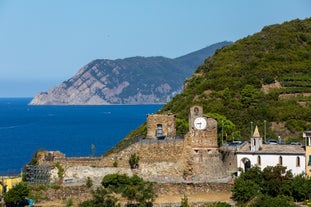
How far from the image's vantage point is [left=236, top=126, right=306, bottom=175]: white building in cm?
4981

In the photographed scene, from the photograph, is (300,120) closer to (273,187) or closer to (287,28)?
(273,187)

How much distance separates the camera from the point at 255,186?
4644cm

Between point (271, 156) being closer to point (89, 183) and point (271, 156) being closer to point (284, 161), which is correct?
point (284, 161)

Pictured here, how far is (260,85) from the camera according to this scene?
291 feet

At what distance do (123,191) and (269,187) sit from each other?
906 cm

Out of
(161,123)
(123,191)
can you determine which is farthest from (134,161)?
(123,191)

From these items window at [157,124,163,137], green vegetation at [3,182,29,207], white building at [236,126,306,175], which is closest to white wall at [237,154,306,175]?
white building at [236,126,306,175]

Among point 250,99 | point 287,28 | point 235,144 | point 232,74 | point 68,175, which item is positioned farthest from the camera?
point 287,28

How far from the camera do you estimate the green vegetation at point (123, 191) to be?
148 ft

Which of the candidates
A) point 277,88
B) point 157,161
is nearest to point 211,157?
point 157,161

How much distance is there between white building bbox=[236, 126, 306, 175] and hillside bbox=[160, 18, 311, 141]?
8.58 metres

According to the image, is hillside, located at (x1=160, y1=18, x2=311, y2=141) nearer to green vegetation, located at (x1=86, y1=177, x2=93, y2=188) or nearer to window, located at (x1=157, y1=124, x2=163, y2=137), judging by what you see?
window, located at (x1=157, y1=124, x2=163, y2=137)

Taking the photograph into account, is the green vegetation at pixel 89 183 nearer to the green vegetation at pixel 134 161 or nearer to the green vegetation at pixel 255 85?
the green vegetation at pixel 134 161

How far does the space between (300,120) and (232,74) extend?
20450 millimetres
